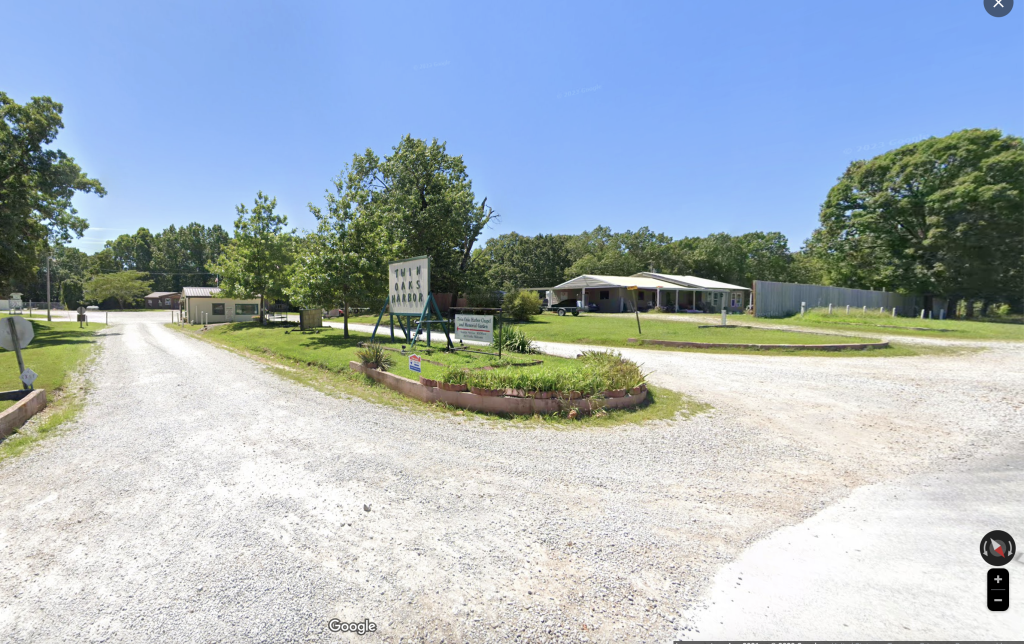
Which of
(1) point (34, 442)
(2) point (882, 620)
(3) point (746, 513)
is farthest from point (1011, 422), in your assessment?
(1) point (34, 442)

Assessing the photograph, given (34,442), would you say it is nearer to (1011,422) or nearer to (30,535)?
(30,535)

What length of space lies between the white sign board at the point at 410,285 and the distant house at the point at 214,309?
29278 millimetres

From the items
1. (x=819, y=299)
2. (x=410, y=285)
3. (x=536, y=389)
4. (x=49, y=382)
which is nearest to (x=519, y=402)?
(x=536, y=389)

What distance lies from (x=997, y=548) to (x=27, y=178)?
34467mm

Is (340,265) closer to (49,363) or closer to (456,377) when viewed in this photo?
(49,363)

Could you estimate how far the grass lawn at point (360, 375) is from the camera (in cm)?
728

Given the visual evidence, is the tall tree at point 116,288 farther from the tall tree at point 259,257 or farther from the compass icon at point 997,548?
the compass icon at point 997,548

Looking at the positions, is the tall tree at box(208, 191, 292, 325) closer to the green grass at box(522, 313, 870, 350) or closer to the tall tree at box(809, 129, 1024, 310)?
the green grass at box(522, 313, 870, 350)

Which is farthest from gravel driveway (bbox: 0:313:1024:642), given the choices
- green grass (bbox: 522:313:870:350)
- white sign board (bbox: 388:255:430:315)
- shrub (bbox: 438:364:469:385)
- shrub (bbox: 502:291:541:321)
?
shrub (bbox: 502:291:541:321)

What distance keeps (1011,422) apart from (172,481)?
11.3m

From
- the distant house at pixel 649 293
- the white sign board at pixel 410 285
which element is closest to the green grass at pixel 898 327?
the distant house at pixel 649 293

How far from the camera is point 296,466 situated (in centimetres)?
495

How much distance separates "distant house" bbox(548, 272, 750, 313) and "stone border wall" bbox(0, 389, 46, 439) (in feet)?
117

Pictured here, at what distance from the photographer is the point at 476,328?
10836mm
